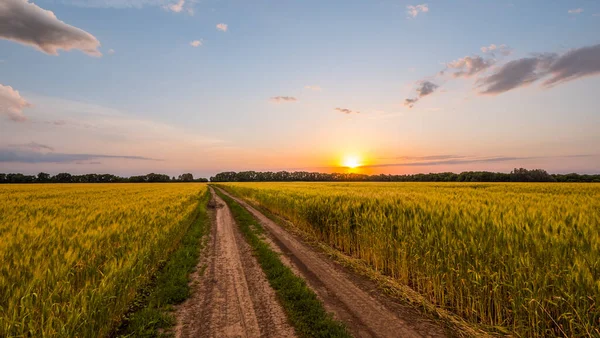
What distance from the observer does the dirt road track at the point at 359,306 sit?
465 cm

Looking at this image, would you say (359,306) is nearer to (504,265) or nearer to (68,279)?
(504,265)

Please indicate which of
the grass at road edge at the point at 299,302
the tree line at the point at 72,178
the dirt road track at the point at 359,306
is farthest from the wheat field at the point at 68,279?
the tree line at the point at 72,178

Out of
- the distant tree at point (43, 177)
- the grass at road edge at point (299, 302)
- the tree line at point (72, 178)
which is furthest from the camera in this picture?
the distant tree at point (43, 177)

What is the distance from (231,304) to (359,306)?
2.83 m

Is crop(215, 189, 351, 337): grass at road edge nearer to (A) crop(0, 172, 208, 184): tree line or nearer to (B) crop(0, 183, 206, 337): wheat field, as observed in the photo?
(B) crop(0, 183, 206, 337): wheat field

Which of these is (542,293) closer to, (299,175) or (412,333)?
(412,333)

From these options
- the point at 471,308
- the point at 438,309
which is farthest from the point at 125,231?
the point at 471,308

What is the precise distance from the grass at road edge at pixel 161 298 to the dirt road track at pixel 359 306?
3.22 metres

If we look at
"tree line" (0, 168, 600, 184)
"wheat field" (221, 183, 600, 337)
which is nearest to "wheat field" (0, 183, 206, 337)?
"wheat field" (221, 183, 600, 337)

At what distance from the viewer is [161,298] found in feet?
19.1

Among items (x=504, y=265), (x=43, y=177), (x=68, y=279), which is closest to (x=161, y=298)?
(x=68, y=279)

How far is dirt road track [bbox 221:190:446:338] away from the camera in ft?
15.3

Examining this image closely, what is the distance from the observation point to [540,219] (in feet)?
18.5

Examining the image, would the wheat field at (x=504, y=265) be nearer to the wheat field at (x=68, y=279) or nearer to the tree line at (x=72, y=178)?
the wheat field at (x=68, y=279)
